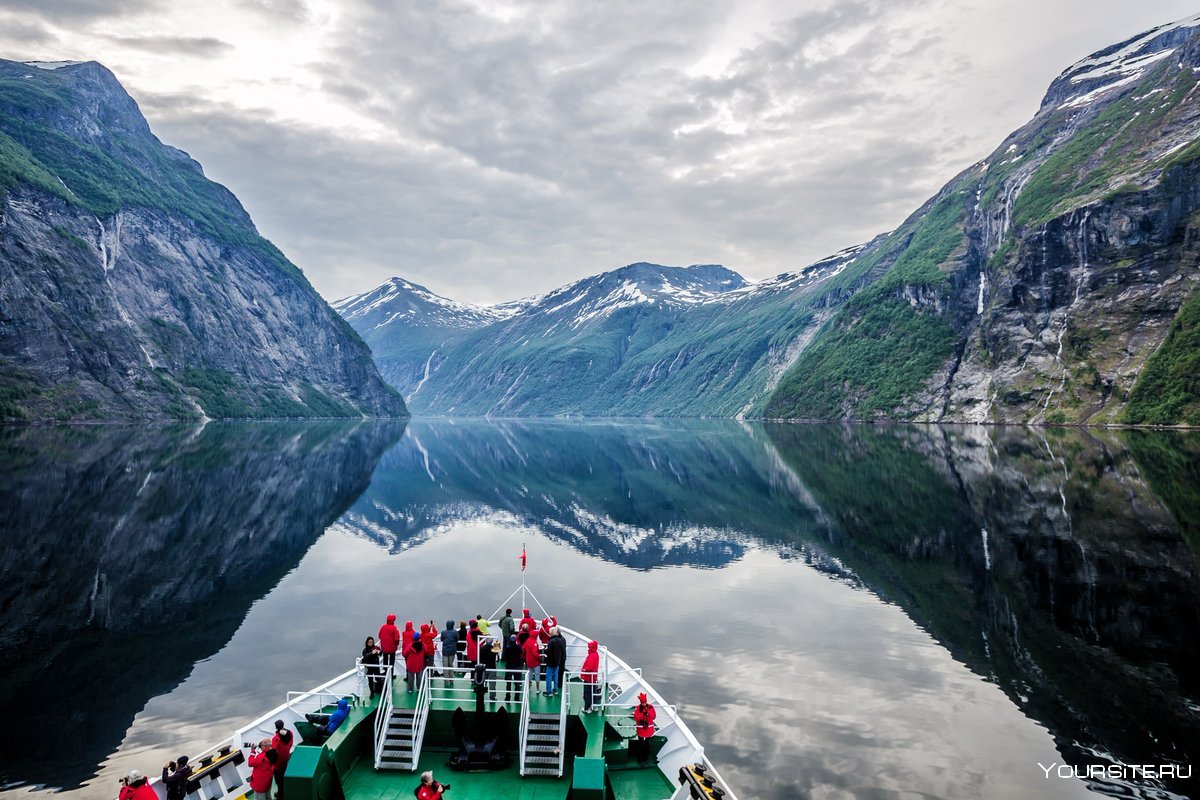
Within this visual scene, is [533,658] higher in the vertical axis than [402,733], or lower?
higher

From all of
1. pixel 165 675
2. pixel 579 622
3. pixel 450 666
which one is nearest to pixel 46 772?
pixel 165 675

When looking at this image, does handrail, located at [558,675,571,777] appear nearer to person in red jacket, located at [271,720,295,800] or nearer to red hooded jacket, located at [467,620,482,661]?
red hooded jacket, located at [467,620,482,661]

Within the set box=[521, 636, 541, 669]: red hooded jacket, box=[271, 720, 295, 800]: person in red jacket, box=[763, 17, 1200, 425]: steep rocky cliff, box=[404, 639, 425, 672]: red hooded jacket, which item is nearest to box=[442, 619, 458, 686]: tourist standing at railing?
box=[404, 639, 425, 672]: red hooded jacket

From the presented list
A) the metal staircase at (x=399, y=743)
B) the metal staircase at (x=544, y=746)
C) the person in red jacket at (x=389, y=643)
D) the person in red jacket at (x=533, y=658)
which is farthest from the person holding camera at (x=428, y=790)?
the person in red jacket at (x=389, y=643)

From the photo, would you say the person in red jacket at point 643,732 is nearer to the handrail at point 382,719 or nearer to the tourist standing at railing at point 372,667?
the handrail at point 382,719

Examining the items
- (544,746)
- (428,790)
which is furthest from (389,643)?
(428,790)

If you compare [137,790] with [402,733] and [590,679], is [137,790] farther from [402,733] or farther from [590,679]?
[590,679]
